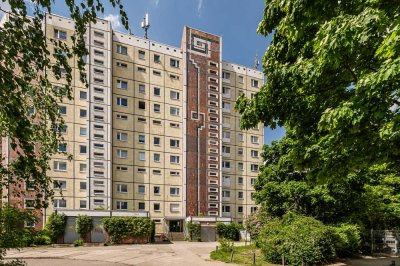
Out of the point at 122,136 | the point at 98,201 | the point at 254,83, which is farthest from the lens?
the point at 254,83

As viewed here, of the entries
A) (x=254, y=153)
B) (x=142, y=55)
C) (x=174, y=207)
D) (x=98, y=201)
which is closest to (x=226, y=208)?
(x=174, y=207)

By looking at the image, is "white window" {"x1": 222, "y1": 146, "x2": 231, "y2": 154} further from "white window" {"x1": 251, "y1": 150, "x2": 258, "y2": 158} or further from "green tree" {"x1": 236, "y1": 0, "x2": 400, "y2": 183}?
"green tree" {"x1": 236, "y1": 0, "x2": 400, "y2": 183}

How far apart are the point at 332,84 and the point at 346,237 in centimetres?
1614

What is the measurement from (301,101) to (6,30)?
21.5ft

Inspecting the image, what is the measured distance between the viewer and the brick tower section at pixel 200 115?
46.7 metres

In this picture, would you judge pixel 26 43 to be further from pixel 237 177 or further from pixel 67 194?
pixel 237 177

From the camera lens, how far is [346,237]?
1991cm

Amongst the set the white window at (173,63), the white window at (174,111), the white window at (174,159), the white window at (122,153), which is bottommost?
the white window at (174,159)

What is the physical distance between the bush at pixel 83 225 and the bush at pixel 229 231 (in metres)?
17.0

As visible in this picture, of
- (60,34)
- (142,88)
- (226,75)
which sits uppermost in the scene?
(60,34)

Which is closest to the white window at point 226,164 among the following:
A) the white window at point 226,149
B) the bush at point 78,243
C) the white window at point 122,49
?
the white window at point 226,149

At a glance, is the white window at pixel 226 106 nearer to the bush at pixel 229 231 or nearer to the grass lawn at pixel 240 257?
the bush at pixel 229 231

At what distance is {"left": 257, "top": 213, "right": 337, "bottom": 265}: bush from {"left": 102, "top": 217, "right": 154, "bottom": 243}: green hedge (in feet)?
63.0

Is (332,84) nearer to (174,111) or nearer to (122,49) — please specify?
(174,111)
